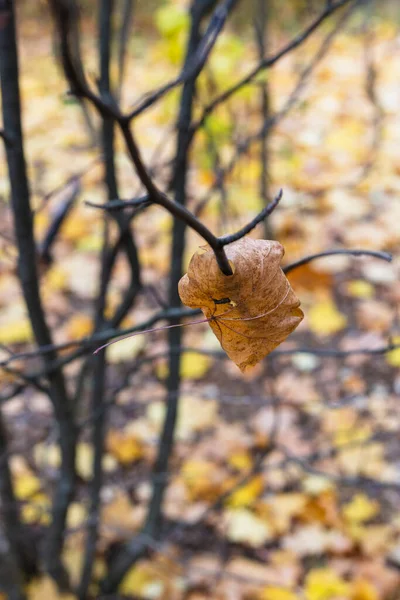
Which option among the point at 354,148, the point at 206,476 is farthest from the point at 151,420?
the point at 354,148

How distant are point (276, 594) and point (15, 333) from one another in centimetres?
135

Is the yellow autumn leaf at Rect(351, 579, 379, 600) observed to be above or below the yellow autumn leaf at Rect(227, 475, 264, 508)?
below

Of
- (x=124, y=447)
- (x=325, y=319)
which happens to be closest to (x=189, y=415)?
(x=124, y=447)

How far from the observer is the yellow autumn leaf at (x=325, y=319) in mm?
2354

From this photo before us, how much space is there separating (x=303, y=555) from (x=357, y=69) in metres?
3.70

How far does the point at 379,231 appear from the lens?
2777mm

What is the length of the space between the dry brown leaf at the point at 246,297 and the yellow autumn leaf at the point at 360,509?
1547 millimetres

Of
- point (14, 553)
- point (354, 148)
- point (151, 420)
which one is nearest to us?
point (14, 553)

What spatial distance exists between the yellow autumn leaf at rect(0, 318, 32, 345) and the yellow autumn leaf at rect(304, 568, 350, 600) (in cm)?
134

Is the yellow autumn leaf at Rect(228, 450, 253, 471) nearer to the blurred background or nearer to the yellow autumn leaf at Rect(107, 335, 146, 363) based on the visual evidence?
the blurred background

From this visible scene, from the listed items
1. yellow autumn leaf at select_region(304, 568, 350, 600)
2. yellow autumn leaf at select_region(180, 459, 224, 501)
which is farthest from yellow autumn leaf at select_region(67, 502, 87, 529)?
yellow autumn leaf at select_region(304, 568, 350, 600)

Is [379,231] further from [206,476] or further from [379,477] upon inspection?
[206,476]

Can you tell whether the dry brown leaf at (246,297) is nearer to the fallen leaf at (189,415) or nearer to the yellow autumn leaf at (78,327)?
the fallen leaf at (189,415)

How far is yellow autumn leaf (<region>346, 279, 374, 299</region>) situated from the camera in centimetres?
248
